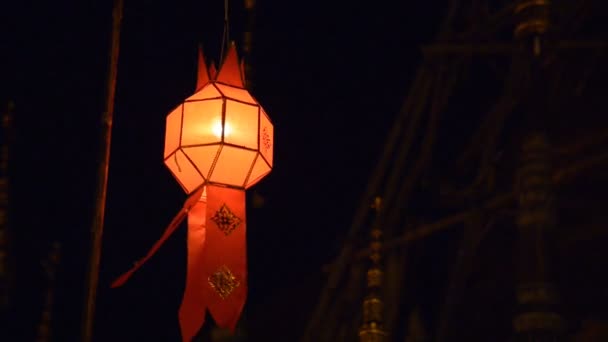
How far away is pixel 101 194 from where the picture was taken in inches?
177

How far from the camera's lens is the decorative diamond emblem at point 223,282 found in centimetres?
473

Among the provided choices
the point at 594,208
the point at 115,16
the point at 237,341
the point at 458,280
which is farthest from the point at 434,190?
the point at 115,16

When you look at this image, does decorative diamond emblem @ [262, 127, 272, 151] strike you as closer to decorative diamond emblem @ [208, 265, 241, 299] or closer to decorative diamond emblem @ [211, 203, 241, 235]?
decorative diamond emblem @ [211, 203, 241, 235]

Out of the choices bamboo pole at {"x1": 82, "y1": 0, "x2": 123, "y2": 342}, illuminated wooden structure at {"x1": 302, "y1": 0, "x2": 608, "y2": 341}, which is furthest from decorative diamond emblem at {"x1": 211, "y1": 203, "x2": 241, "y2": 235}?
illuminated wooden structure at {"x1": 302, "y1": 0, "x2": 608, "y2": 341}

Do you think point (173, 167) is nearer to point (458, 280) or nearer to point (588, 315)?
point (458, 280)

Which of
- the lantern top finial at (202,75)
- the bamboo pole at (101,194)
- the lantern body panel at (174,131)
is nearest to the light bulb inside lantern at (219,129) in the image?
the lantern body panel at (174,131)

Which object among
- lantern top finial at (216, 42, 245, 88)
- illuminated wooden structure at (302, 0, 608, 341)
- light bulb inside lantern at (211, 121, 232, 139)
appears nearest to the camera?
light bulb inside lantern at (211, 121, 232, 139)

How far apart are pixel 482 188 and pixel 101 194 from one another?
3820 millimetres

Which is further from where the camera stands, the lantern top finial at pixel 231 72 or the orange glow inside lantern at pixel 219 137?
the lantern top finial at pixel 231 72

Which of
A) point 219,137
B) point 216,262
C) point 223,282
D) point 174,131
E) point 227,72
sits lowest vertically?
point 223,282

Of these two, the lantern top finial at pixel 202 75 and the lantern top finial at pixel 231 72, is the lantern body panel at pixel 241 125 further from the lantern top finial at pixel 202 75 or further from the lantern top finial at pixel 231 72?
the lantern top finial at pixel 202 75

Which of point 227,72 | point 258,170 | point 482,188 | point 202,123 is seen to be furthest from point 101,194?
point 482,188

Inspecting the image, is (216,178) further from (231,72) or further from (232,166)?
(231,72)

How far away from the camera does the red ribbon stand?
15.5 feet
